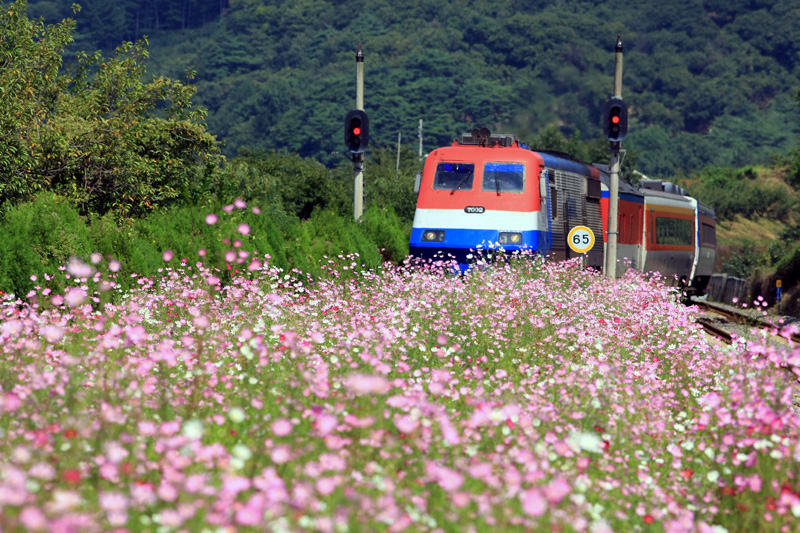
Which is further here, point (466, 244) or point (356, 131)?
point (356, 131)

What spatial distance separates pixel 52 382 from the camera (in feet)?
17.0

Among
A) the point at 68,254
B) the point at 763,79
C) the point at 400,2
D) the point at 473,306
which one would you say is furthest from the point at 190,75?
the point at 400,2

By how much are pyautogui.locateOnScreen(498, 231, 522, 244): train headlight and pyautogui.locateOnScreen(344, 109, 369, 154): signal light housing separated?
125 inches

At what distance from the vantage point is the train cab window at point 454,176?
19562 mm

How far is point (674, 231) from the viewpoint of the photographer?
2958 cm

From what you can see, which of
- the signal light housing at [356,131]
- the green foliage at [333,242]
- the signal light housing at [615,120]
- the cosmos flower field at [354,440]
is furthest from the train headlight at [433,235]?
the cosmos flower field at [354,440]

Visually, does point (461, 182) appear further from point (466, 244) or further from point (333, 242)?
point (333, 242)

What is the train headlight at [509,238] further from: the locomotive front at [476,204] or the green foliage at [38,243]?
the green foliage at [38,243]

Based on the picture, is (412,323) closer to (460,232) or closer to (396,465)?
(396,465)

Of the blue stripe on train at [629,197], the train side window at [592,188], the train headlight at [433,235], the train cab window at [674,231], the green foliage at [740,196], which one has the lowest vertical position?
the green foliage at [740,196]

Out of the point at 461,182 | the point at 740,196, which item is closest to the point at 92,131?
the point at 461,182

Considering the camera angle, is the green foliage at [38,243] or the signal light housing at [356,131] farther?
the signal light housing at [356,131]

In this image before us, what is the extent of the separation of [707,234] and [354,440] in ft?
104

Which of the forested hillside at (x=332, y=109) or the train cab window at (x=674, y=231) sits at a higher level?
the forested hillside at (x=332, y=109)
